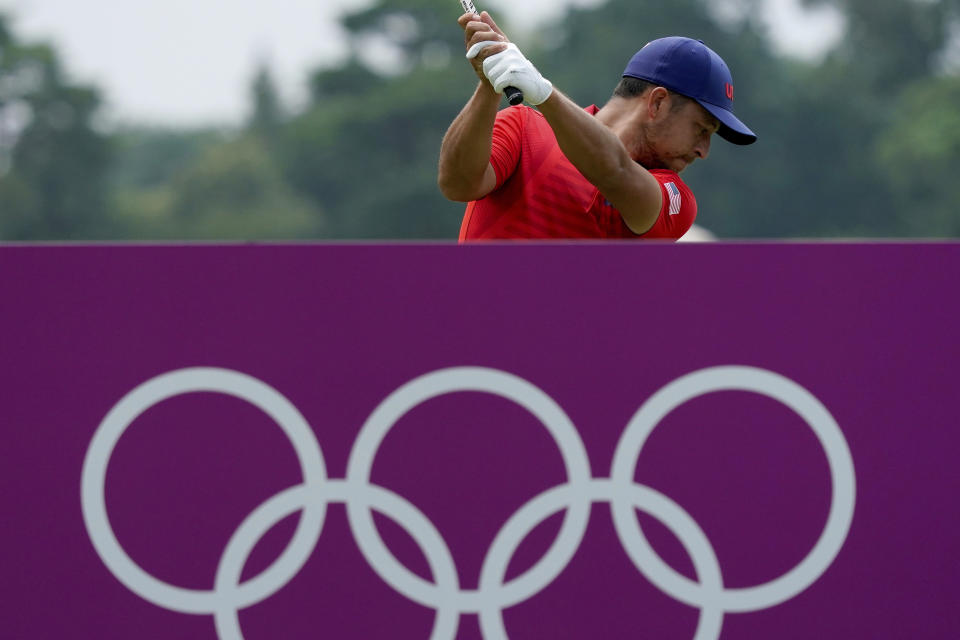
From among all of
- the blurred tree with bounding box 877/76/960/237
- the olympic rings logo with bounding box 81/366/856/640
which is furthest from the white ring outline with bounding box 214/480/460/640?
the blurred tree with bounding box 877/76/960/237

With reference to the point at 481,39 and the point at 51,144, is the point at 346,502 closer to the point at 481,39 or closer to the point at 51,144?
the point at 481,39

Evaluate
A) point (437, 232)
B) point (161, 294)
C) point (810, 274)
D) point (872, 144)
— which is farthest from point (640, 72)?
point (872, 144)

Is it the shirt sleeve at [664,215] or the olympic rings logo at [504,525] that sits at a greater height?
the shirt sleeve at [664,215]

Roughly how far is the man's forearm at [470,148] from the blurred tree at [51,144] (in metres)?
49.7

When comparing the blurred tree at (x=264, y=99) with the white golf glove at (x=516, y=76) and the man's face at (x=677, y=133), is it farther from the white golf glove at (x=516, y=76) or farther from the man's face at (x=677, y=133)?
the white golf glove at (x=516, y=76)

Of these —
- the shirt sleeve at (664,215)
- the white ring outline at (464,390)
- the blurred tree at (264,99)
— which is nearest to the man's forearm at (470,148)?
the shirt sleeve at (664,215)

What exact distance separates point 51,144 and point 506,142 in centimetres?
5166

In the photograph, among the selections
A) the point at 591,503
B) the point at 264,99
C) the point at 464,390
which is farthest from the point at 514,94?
the point at 264,99

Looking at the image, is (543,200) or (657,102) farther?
(657,102)

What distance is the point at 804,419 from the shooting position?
296cm

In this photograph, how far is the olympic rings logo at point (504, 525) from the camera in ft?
9.71

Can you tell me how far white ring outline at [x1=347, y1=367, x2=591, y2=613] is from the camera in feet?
9.71

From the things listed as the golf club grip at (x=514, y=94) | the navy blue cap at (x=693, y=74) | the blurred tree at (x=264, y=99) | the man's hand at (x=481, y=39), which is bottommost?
the golf club grip at (x=514, y=94)

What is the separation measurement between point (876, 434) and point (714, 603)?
0.47m
